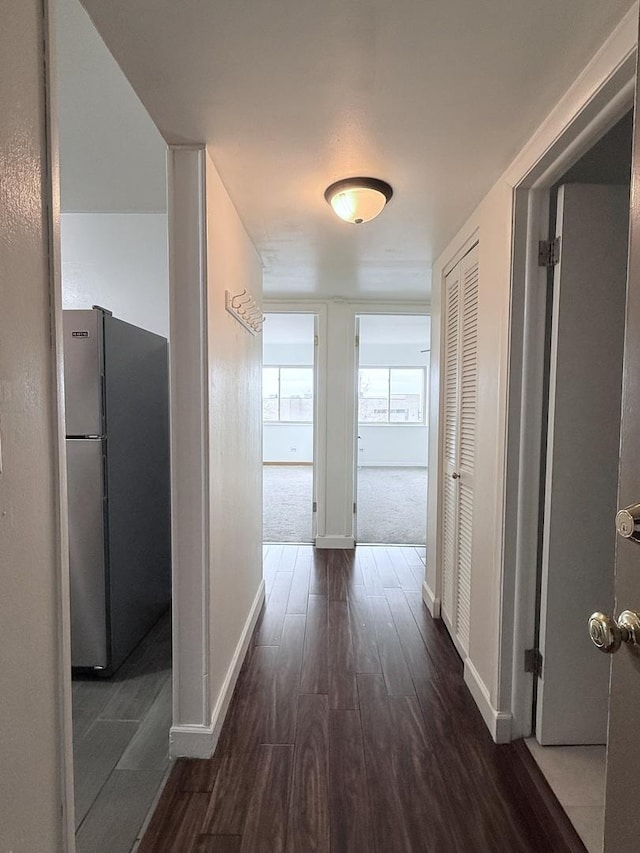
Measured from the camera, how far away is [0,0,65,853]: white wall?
724 millimetres

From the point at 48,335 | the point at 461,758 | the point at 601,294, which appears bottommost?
the point at 461,758

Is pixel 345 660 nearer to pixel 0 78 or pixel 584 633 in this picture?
pixel 584 633

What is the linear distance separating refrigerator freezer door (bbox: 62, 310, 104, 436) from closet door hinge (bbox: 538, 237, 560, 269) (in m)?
1.86

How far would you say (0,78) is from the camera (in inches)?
27.5

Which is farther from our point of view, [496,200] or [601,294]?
[496,200]

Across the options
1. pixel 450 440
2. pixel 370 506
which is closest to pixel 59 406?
pixel 450 440

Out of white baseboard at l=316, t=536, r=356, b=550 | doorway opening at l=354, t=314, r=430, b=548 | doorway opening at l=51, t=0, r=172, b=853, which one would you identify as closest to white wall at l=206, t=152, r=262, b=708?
doorway opening at l=51, t=0, r=172, b=853

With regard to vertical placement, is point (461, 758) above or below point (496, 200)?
below

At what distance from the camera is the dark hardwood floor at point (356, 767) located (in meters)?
1.39

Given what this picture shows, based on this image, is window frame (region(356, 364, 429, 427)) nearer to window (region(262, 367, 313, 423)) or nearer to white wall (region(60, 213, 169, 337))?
window (region(262, 367, 313, 423))

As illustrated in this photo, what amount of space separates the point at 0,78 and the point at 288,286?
3.03 m

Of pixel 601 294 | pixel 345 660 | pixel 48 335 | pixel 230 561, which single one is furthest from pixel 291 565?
pixel 48 335

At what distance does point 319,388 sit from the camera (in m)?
4.07

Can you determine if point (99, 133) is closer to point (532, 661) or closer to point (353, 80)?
point (353, 80)
